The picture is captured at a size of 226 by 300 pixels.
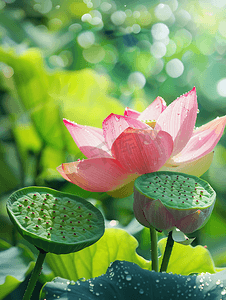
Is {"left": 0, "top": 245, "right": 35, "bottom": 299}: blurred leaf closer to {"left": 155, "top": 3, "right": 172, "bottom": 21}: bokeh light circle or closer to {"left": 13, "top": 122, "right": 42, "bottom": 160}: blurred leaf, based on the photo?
{"left": 13, "top": 122, "right": 42, "bottom": 160}: blurred leaf

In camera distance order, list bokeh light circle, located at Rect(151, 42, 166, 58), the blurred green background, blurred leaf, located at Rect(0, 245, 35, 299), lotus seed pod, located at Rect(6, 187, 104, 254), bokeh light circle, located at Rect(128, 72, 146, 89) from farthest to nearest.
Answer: bokeh light circle, located at Rect(151, 42, 166, 58) → bokeh light circle, located at Rect(128, 72, 146, 89) → the blurred green background → blurred leaf, located at Rect(0, 245, 35, 299) → lotus seed pod, located at Rect(6, 187, 104, 254)

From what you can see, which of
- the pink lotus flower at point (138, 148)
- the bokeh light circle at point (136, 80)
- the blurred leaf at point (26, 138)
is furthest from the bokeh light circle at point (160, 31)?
the pink lotus flower at point (138, 148)

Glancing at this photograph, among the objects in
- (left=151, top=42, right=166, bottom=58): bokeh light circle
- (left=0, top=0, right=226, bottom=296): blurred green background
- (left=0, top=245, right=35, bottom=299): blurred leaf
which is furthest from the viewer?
(left=151, top=42, right=166, bottom=58): bokeh light circle

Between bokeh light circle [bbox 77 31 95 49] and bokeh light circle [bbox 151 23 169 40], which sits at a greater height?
bokeh light circle [bbox 151 23 169 40]

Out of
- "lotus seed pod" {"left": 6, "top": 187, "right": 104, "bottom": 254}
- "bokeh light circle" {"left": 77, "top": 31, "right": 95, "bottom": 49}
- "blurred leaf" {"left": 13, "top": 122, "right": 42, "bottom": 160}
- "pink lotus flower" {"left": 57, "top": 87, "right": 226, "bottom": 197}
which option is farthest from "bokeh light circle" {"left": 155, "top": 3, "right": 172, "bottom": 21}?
"lotus seed pod" {"left": 6, "top": 187, "right": 104, "bottom": 254}

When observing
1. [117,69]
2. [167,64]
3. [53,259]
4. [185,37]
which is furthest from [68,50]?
[53,259]

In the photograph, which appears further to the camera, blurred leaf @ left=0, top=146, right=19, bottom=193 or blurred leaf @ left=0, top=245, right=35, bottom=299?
blurred leaf @ left=0, top=146, right=19, bottom=193
